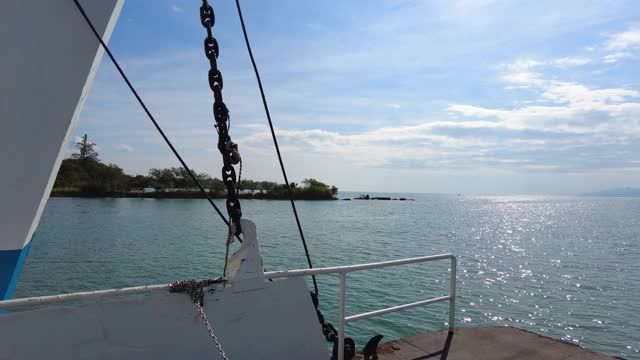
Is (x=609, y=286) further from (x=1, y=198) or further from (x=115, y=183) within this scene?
(x=115, y=183)

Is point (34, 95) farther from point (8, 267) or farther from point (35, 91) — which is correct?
point (8, 267)

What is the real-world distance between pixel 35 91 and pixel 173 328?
242 centimetres

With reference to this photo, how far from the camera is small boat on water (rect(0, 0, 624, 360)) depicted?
7.59ft

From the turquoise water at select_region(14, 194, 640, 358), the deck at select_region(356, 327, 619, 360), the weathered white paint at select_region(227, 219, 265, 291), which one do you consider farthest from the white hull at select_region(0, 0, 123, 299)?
the turquoise water at select_region(14, 194, 640, 358)

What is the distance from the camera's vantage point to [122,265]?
19.3 metres

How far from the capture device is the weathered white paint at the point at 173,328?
2.20m

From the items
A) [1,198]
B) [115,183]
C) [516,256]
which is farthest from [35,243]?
[115,183]

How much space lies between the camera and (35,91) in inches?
132

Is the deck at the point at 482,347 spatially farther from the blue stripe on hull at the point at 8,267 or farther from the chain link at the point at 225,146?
the blue stripe on hull at the point at 8,267

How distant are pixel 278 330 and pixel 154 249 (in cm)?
2375

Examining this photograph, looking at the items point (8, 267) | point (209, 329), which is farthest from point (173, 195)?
point (209, 329)

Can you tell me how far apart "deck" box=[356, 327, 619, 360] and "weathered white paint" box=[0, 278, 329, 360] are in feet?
4.65

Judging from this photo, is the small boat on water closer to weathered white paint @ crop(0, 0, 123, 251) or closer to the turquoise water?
weathered white paint @ crop(0, 0, 123, 251)

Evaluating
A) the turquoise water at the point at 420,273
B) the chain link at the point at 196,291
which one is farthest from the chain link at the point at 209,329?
the turquoise water at the point at 420,273
